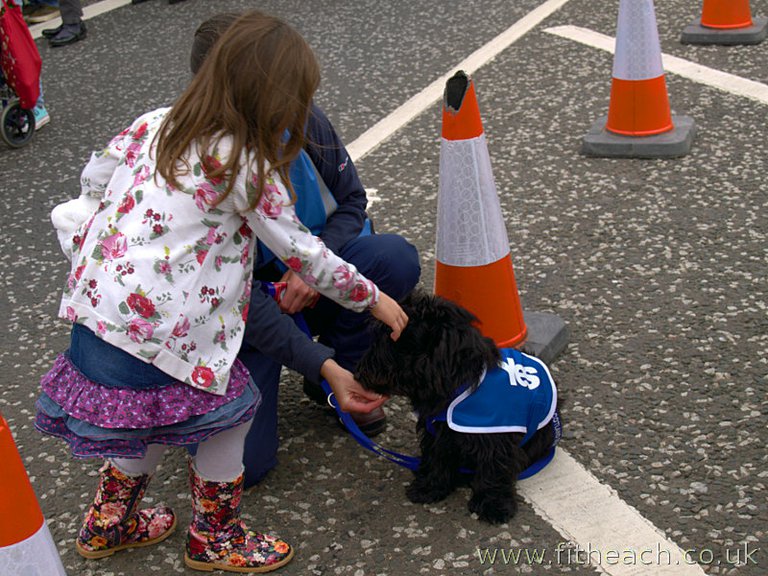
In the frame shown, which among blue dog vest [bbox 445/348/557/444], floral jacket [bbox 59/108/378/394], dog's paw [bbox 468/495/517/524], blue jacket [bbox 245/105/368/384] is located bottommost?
dog's paw [bbox 468/495/517/524]

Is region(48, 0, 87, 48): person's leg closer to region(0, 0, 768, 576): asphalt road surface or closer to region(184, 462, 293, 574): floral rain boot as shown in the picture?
region(0, 0, 768, 576): asphalt road surface

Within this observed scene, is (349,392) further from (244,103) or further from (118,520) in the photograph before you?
(244,103)

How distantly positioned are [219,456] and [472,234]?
116 centimetres

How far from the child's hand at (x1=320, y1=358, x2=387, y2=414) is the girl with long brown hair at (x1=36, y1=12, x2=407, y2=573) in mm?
298

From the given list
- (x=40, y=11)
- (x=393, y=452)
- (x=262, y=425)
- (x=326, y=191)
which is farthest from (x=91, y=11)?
(x=393, y=452)

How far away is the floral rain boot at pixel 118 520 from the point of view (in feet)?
8.38

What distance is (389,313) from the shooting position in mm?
2432

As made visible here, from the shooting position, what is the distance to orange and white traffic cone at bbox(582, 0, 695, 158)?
188 inches

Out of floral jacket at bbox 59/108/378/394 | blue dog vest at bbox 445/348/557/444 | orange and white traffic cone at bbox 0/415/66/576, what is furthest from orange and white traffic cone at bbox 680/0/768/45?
orange and white traffic cone at bbox 0/415/66/576

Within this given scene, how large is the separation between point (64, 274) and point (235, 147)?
2.45m

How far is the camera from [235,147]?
2.17 metres

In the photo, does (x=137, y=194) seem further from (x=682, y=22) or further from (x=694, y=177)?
(x=682, y=22)

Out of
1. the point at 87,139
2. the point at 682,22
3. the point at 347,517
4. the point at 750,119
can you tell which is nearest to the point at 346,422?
the point at 347,517

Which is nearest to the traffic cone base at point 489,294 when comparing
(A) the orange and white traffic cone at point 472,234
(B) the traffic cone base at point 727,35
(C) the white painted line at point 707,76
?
(A) the orange and white traffic cone at point 472,234
